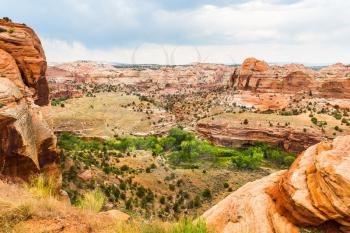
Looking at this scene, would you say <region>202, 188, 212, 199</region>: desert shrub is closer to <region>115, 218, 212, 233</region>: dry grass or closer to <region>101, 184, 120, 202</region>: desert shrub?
<region>101, 184, 120, 202</region>: desert shrub


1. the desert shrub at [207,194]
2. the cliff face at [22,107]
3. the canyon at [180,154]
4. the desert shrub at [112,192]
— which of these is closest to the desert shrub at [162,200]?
the canyon at [180,154]

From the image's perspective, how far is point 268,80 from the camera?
116 metres

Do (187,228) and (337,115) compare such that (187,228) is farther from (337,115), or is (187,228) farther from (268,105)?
(268,105)

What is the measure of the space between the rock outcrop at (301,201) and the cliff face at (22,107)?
32.2 ft

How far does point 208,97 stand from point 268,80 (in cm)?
2031

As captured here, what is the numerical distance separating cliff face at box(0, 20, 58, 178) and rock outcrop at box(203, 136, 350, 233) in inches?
386

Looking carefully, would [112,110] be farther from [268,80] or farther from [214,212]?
[214,212]

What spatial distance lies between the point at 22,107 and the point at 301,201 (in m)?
14.4

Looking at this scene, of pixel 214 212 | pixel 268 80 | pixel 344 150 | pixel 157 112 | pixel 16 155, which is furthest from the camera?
pixel 268 80

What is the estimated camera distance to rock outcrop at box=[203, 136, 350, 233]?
10273 mm

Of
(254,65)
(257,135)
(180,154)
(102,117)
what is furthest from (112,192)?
(254,65)

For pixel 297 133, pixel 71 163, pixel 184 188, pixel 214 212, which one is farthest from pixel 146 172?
pixel 297 133

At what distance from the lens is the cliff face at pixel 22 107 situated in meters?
17.0

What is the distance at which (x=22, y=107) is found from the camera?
18797mm
